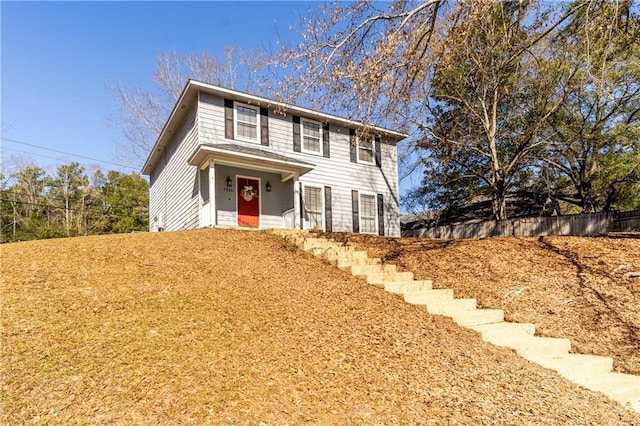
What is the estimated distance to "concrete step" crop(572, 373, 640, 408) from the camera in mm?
3393

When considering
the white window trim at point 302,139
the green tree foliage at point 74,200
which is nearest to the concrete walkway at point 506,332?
the white window trim at point 302,139

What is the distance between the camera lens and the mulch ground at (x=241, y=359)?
2.38 m

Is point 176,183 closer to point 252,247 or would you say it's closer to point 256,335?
point 252,247

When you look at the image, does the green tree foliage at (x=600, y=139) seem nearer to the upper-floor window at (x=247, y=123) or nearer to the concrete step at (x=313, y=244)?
the concrete step at (x=313, y=244)

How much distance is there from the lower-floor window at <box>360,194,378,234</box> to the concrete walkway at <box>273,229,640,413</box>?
6544 millimetres

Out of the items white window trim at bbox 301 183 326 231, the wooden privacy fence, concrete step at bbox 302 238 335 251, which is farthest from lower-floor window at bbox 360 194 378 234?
concrete step at bbox 302 238 335 251

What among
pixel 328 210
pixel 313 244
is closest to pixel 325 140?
pixel 328 210

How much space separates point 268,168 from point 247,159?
82 centimetres

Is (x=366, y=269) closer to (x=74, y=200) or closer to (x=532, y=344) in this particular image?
(x=532, y=344)

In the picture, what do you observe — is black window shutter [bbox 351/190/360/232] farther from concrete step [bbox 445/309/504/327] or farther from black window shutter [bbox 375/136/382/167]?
concrete step [bbox 445/309/504/327]

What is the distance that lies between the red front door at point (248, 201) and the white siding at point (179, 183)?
52.1 inches

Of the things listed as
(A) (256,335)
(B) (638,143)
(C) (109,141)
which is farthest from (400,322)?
(C) (109,141)

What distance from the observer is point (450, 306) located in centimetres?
502

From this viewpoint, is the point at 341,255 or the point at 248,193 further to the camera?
the point at 248,193
